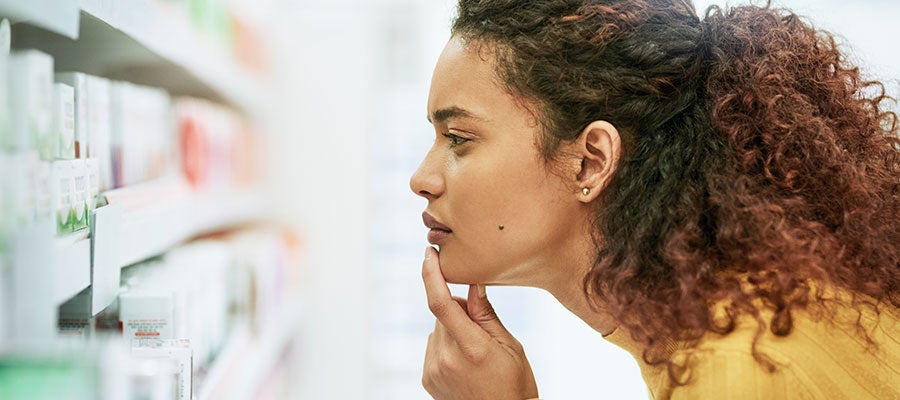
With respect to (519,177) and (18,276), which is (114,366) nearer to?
(18,276)

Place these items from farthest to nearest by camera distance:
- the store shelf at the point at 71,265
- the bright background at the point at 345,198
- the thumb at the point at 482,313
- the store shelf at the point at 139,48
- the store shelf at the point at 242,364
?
the bright background at the point at 345,198 < the store shelf at the point at 242,364 < the thumb at the point at 482,313 < the store shelf at the point at 139,48 < the store shelf at the point at 71,265

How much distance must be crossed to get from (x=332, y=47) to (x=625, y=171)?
2.45 m

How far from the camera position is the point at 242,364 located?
189 cm

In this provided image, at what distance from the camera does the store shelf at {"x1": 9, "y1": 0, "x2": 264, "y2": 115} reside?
44.1 inches

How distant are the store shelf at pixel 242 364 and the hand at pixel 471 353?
41 cm

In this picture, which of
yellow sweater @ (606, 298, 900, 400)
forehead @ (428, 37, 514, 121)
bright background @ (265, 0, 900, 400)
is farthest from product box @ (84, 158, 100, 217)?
bright background @ (265, 0, 900, 400)

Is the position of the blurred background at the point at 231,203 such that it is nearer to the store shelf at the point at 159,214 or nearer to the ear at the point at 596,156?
the store shelf at the point at 159,214

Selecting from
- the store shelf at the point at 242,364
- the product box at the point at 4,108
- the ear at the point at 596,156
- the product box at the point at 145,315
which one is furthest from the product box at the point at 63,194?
the ear at the point at 596,156

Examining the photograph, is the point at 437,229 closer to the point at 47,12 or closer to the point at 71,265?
the point at 71,265

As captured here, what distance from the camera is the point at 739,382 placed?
37.2 inches

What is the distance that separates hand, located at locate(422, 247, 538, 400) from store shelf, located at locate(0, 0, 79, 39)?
68cm

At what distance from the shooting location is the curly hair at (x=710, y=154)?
1046mm

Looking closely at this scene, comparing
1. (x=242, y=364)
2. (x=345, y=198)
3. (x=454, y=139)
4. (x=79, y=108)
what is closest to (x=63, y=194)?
(x=79, y=108)

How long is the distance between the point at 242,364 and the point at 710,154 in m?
1.24
